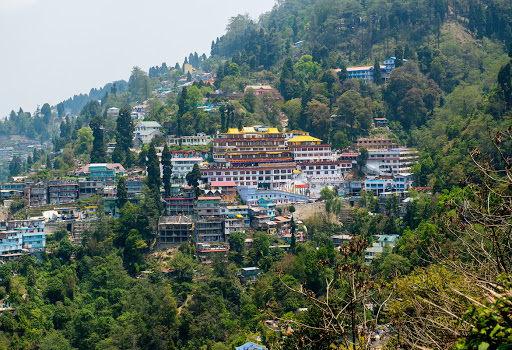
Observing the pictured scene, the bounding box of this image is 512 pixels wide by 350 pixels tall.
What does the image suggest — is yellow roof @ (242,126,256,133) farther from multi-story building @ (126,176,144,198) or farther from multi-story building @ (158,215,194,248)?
multi-story building @ (158,215,194,248)

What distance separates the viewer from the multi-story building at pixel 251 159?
44.1 m

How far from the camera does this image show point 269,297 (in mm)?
32719

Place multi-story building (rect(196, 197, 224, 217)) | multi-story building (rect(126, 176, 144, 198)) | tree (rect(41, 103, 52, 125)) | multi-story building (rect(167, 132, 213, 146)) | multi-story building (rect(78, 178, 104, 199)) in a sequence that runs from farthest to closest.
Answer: tree (rect(41, 103, 52, 125)) → multi-story building (rect(167, 132, 213, 146)) → multi-story building (rect(78, 178, 104, 199)) → multi-story building (rect(126, 176, 144, 198)) → multi-story building (rect(196, 197, 224, 217))

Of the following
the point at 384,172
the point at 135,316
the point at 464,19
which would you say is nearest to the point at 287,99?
the point at 384,172

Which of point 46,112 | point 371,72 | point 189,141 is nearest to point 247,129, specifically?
point 189,141

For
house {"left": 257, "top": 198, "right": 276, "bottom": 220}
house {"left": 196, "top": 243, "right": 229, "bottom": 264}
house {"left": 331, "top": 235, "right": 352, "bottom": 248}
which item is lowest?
house {"left": 196, "top": 243, "right": 229, "bottom": 264}

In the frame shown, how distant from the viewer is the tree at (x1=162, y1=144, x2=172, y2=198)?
4166cm

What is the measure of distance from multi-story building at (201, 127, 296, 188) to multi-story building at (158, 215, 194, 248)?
5131mm

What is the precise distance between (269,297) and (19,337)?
1164 cm

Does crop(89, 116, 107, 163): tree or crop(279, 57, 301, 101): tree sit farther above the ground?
crop(279, 57, 301, 101): tree

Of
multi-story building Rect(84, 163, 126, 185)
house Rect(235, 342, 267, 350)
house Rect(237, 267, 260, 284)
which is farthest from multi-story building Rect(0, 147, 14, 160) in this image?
house Rect(235, 342, 267, 350)

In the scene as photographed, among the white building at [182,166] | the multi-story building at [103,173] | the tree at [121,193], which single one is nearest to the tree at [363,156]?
the white building at [182,166]

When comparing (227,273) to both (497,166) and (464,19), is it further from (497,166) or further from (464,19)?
(464,19)

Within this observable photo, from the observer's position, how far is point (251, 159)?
45.3 meters
